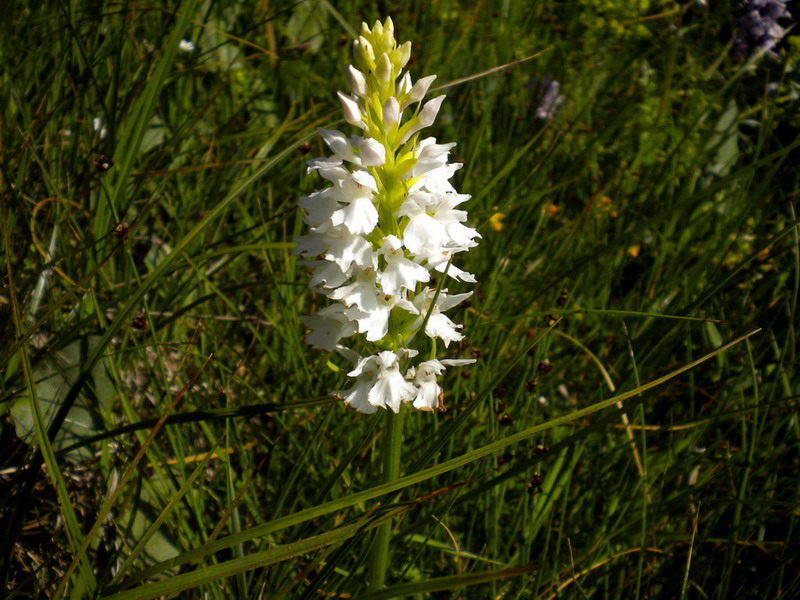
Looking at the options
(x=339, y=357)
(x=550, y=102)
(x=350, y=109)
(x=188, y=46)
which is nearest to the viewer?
(x=350, y=109)

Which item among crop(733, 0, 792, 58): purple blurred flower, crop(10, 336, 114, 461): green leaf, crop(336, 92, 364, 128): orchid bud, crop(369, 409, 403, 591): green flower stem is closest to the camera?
crop(336, 92, 364, 128): orchid bud

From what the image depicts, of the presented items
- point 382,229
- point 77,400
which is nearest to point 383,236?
point 382,229

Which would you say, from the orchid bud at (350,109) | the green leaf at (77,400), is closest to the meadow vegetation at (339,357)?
the green leaf at (77,400)

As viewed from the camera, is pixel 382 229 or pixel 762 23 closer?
pixel 382 229

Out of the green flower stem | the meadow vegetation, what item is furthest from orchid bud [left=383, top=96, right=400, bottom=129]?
the green flower stem

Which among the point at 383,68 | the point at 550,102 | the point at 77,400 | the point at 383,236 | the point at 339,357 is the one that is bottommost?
the point at 77,400

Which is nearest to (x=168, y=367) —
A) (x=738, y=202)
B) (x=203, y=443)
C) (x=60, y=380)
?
(x=203, y=443)

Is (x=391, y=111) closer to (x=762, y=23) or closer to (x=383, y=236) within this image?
(x=383, y=236)

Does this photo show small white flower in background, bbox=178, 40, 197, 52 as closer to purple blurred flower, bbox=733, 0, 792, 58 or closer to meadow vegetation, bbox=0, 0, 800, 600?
meadow vegetation, bbox=0, 0, 800, 600
